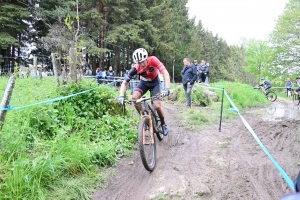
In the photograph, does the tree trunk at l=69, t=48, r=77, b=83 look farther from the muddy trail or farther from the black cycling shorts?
the muddy trail

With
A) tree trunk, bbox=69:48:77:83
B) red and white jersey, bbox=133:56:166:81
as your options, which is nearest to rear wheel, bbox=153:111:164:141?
red and white jersey, bbox=133:56:166:81

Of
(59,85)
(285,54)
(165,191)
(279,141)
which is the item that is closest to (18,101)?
(59,85)

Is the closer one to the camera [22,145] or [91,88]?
[22,145]

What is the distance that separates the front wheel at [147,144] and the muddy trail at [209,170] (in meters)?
0.17

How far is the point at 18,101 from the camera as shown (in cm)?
494

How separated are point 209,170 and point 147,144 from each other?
115 centimetres

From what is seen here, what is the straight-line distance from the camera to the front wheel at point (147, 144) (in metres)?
3.86

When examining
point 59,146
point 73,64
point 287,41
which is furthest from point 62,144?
point 287,41

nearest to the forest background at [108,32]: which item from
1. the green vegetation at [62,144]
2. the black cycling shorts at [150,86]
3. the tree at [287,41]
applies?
the tree at [287,41]

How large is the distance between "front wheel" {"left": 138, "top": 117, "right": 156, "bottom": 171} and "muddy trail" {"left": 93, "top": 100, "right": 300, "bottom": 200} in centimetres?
17

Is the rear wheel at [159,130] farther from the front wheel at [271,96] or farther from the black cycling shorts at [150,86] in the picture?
the front wheel at [271,96]

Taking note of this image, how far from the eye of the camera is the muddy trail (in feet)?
11.0

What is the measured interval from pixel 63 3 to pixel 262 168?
994 inches

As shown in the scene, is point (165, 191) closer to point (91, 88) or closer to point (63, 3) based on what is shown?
point (91, 88)
